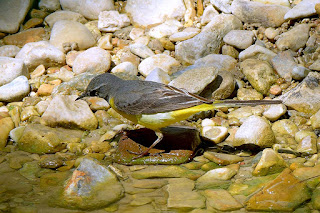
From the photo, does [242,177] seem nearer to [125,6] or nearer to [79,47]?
[79,47]

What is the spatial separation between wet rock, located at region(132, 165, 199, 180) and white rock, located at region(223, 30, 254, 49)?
359cm

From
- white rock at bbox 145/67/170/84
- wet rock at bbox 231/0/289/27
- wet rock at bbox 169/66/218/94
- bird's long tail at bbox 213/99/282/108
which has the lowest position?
white rock at bbox 145/67/170/84

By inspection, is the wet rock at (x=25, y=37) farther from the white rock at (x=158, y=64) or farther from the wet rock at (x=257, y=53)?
the wet rock at (x=257, y=53)

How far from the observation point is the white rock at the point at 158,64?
7734mm

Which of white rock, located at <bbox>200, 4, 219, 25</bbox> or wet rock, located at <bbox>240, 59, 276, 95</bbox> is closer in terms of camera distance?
wet rock, located at <bbox>240, 59, 276, 95</bbox>

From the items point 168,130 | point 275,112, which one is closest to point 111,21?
point 168,130

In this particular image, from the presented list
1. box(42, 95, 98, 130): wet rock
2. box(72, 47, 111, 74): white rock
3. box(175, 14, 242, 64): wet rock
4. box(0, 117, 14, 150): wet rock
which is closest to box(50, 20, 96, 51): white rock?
box(72, 47, 111, 74): white rock

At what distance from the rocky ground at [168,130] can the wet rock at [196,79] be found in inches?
1.0

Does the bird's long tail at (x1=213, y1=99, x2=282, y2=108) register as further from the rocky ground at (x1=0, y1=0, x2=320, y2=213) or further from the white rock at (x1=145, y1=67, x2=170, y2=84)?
the white rock at (x1=145, y1=67, x2=170, y2=84)

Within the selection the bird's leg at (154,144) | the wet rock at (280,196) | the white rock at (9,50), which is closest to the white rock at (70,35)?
the white rock at (9,50)

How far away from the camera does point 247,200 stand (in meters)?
4.37

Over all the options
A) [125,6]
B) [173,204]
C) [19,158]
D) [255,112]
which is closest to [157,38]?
[125,6]

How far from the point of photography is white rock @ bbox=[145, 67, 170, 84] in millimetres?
7086

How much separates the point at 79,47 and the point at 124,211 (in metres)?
5.11
